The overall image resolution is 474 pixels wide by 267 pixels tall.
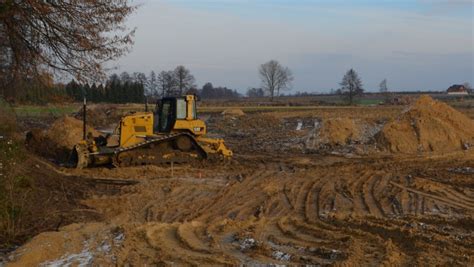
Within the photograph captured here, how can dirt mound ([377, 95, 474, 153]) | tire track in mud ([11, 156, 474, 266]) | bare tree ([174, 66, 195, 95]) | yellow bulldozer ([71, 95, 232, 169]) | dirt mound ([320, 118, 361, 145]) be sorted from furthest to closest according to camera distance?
bare tree ([174, 66, 195, 95]) < dirt mound ([320, 118, 361, 145]) < dirt mound ([377, 95, 474, 153]) < yellow bulldozer ([71, 95, 232, 169]) < tire track in mud ([11, 156, 474, 266])

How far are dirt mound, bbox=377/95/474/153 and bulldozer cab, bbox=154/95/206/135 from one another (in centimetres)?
940

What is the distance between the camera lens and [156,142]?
64.7 ft

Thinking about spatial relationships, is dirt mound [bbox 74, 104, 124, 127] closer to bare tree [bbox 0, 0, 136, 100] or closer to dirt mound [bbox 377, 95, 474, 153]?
dirt mound [bbox 377, 95, 474, 153]

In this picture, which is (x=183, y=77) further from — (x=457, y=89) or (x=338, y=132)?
(x=457, y=89)

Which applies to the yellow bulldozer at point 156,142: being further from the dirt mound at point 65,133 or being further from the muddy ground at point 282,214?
the dirt mound at point 65,133

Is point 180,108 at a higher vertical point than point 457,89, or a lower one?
lower

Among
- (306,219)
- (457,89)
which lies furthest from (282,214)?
(457,89)

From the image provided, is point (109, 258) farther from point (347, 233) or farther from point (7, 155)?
point (7, 155)

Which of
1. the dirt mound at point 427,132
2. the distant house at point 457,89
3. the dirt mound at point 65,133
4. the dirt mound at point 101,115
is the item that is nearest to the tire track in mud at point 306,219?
the dirt mound at point 427,132

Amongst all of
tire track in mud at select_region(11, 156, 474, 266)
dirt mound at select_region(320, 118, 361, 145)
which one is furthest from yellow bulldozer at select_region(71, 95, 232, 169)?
Result: dirt mound at select_region(320, 118, 361, 145)

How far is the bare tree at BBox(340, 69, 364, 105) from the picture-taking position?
276 feet

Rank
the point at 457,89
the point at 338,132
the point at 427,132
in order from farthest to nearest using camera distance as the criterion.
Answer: the point at 457,89 < the point at 338,132 < the point at 427,132

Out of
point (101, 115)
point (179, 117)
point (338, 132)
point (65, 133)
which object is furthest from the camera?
point (101, 115)

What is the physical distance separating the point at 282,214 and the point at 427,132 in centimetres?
1555
